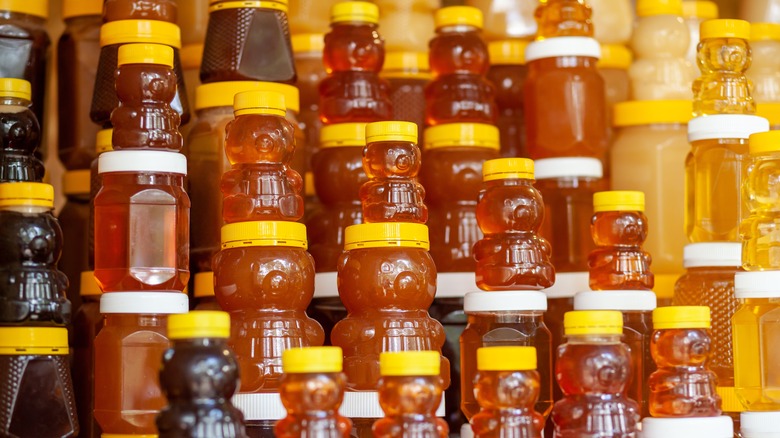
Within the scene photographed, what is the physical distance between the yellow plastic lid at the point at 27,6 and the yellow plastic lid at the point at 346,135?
71 cm

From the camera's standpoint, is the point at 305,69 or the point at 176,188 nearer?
the point at 176,188

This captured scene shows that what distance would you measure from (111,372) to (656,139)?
1.35 metres

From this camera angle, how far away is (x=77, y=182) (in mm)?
2797

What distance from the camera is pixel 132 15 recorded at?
2434 mm

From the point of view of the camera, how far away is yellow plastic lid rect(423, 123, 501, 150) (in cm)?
263

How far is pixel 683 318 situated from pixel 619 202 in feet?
1.26

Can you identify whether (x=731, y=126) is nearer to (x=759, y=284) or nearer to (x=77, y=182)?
(x=759, y=284)

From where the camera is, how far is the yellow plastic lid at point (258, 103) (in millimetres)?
2168

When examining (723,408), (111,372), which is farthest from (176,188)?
→ (723,408)

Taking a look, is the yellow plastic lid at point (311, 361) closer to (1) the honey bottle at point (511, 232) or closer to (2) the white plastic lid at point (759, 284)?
(1) the honey bottle at point (511, 232)

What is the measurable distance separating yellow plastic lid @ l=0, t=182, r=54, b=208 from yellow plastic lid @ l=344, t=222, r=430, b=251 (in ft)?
1.74

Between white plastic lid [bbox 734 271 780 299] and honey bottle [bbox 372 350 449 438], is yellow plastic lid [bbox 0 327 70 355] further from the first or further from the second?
white plastic lid [bbox 734 271 780 299]

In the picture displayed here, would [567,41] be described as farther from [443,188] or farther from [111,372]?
[111,372]

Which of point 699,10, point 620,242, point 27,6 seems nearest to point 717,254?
point 620,242
